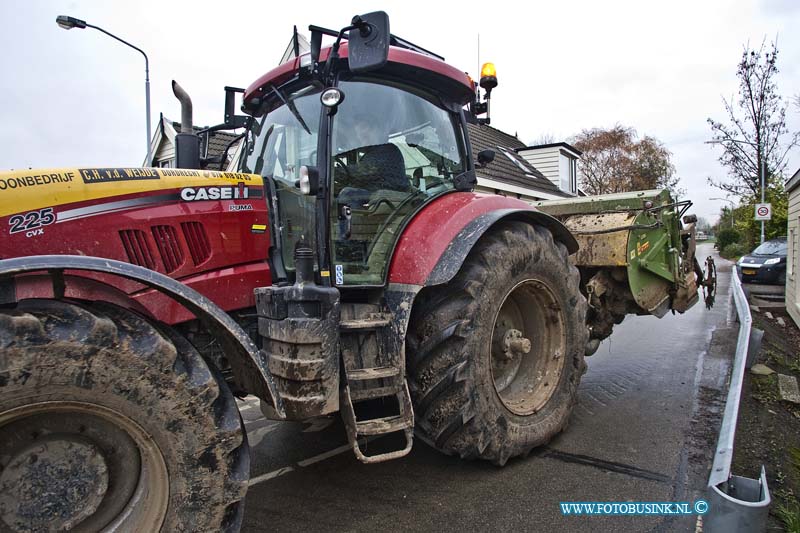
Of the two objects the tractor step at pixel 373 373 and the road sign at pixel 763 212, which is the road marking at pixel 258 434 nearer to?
the tractor step at pixel 373 373

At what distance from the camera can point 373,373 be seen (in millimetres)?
2752

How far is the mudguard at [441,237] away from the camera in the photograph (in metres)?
2.99

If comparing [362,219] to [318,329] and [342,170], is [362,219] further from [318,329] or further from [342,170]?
[318,329]

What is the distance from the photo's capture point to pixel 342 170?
3004mm

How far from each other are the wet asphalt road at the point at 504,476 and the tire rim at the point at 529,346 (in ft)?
1.40

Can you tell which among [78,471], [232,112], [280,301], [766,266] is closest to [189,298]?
[280,301]

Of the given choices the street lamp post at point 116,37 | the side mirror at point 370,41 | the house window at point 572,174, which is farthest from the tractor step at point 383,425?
the house window at point 572,174

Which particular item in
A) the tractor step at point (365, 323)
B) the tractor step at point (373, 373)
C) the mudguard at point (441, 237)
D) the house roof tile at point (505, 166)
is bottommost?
the tractor step at point (373, 373)

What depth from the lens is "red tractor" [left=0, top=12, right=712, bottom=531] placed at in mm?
1884

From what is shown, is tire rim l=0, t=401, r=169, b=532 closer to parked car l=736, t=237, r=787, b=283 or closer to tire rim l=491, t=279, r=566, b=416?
tire rim l=491, t=279, r=566, b=416

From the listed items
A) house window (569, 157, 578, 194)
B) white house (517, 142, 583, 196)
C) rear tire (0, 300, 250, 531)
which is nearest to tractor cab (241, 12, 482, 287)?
rear tire (0, 300, 250, 531)

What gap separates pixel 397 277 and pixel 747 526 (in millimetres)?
1966

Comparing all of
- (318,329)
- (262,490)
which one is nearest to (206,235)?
(318,329)

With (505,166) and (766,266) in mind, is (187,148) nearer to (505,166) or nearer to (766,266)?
(505,166)
